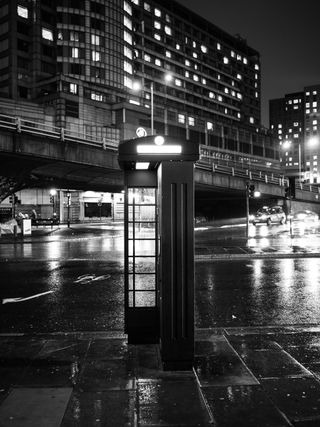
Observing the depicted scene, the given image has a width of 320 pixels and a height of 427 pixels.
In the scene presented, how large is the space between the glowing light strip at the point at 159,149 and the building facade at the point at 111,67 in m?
59.0

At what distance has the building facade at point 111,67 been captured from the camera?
80062 millimetres

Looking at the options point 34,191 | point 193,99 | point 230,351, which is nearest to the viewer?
point 230,351

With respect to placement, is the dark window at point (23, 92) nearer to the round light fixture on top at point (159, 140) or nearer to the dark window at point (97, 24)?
the dark window at point (97, 24)

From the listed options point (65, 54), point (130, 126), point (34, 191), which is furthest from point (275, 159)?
point (34, 191)

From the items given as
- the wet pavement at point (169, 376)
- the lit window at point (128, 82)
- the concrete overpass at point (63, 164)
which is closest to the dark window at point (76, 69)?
the lit window at point (128, 82)

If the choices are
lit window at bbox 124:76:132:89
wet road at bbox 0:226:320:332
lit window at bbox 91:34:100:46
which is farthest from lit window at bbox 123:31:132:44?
wet road at bbox 0:226:320:332

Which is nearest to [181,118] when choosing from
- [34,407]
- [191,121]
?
[191,121]

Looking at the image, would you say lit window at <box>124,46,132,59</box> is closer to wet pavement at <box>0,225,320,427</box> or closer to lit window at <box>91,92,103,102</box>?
lit window at <box>91,92,103,102</box>

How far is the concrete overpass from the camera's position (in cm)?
3102

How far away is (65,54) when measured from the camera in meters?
86.6

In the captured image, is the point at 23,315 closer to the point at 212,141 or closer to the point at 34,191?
the point at 34,191

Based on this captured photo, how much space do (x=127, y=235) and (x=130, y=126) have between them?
7628 cm

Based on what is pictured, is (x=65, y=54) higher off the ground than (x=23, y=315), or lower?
higher

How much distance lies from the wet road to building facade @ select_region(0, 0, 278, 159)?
4981 cm
